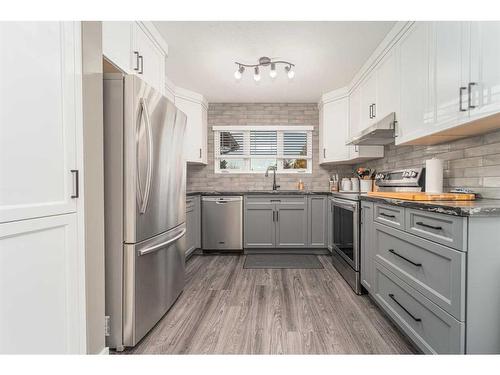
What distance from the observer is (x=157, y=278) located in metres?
1.83

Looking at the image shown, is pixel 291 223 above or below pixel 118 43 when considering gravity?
below

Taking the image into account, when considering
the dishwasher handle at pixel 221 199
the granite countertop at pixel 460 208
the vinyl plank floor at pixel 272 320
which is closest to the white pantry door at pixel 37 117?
the vinyl plank floor at pixel 272 320

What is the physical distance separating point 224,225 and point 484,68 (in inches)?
127

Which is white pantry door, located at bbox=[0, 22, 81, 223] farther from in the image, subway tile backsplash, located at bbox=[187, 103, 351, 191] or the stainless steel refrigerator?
subway tile backsplash, located at bbox=[187, 103, 351, 191]

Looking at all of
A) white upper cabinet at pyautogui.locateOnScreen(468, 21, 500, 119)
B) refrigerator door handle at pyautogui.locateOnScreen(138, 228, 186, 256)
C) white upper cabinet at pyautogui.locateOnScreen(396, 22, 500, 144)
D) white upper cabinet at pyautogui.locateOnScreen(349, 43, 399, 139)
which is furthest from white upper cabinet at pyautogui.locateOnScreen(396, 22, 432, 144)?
refrigerator door handle at pyautogui.locateOnScreen(138, 228, 186, 256)

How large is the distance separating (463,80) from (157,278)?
7.66 feet

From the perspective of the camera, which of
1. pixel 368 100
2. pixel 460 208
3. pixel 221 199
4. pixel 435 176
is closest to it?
pixel 460 208

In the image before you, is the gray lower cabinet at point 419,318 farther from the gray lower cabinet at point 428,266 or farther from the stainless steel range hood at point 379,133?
the stainless steel range hood at point 379,133

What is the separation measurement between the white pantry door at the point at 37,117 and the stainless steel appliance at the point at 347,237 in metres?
2.25

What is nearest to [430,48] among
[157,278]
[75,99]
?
[75,99]

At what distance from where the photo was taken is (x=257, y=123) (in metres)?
4.47

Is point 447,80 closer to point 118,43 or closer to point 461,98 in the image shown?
point 461,98

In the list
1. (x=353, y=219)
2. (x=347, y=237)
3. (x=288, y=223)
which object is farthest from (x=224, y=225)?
(x=353, y=219)
